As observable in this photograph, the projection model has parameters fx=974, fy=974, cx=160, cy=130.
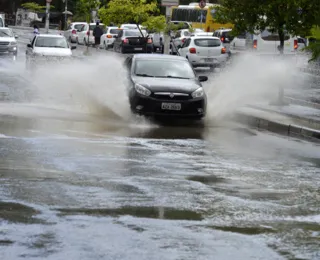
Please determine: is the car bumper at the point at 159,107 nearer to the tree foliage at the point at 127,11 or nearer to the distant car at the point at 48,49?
the distant car at the point at 48,49

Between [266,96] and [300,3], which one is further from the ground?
[300,3]

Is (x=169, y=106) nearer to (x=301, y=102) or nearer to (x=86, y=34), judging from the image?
(x=301, y=102)

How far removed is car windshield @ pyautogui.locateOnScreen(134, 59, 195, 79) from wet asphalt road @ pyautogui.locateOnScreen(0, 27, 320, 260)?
62.9 inches

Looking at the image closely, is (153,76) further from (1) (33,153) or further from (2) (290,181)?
(2) (290,181)

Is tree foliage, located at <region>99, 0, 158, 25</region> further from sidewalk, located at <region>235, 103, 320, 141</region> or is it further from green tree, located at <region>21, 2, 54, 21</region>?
green tree, located at <region>21, 2, 54, 21</region>

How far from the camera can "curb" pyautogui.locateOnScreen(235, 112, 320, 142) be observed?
1825 centimetres

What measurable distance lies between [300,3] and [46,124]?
27.2ft

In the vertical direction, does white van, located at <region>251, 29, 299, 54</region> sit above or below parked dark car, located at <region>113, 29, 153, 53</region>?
above

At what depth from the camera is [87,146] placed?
14.8m

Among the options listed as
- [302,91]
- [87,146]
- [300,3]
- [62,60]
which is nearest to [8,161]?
[87,146]

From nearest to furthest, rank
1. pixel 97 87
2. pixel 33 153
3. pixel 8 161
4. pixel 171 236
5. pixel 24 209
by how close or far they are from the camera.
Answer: pixel 171 236
pixel 24 209
pixel 8 161
pixel 33 153
pixel 97 87

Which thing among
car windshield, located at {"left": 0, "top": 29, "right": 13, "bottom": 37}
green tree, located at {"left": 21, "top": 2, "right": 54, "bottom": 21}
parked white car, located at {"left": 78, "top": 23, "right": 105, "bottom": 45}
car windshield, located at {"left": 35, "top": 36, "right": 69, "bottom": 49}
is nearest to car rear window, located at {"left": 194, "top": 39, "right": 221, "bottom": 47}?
car windshield, located at {"left": 35, "top": 36, "right": 69, "bottom": 49}

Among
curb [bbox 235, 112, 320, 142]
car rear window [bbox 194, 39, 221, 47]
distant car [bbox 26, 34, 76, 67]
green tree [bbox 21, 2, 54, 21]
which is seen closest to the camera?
curb [bbox 235, 112, 320, 142]

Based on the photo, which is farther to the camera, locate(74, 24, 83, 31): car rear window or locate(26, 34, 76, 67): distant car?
locate(74, 24, 83, 31): car rear window
